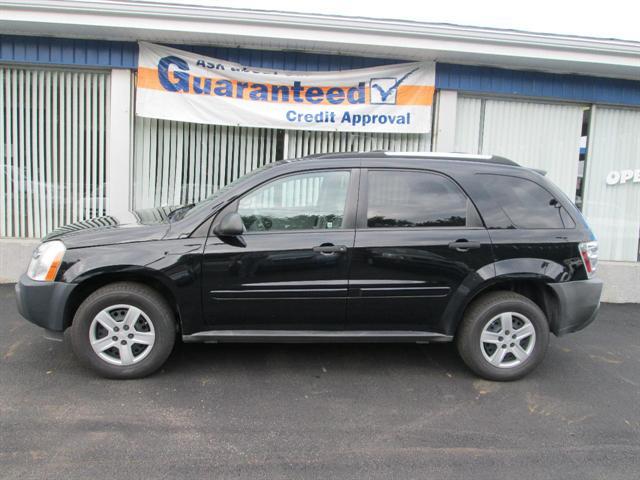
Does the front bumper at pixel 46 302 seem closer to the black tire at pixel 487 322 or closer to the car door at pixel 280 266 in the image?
the car door at pixel 280 266

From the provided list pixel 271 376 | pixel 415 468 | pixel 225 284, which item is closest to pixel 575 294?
pixel 415 468

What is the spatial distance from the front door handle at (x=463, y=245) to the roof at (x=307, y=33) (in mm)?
3546

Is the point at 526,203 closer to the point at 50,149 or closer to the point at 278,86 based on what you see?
the point at 278,86

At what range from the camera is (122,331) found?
372cm

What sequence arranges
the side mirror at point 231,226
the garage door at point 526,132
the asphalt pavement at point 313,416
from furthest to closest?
1. the garage door at point 526,132
2. the side mirror at point 231,226
3. the asphalt pavement at point 313,416

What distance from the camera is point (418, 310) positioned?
3.90 metres

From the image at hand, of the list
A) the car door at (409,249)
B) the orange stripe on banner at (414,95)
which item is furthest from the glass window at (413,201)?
the orange stripe on banner at (414,95)

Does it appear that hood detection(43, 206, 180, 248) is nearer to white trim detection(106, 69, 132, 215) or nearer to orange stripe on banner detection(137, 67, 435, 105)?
white trim detection(106, 69, 132, 215)

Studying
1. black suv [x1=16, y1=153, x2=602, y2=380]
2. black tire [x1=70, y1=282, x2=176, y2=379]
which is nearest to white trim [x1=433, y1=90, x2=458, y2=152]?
black suv [x1=16, y1=153, x2=602, y2=380]

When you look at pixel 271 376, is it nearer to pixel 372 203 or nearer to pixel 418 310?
pixel 418 310

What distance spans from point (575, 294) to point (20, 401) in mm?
4303

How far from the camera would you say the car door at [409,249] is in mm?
3818

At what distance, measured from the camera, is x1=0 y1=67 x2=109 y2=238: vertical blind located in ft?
22.2

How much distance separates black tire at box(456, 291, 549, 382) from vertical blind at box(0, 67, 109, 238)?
5413 millimetres
